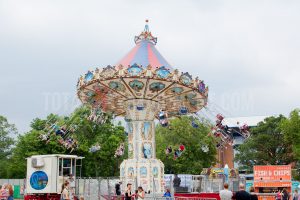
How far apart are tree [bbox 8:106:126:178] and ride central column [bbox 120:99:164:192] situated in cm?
1706

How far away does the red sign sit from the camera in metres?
29.5

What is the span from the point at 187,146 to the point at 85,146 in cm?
1140

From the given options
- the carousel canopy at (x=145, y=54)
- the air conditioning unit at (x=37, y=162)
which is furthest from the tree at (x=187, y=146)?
the air conditioning unit at (x=37, y=162)

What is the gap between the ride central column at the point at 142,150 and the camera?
75.9 feet

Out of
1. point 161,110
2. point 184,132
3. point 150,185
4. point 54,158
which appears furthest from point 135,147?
point 184,132

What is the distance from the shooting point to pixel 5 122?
1882 inches

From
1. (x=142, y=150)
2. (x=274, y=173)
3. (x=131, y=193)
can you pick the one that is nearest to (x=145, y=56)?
(x=142, y=150)

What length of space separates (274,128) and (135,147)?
3111cm

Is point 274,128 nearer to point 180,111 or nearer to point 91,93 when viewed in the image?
point 180,111

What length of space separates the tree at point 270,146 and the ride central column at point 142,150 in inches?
1153

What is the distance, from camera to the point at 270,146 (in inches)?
1986

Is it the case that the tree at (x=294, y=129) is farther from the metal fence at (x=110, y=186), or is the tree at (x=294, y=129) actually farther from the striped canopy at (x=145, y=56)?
the striped canopy at (x=145, y=56)

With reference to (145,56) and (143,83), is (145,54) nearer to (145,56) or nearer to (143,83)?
(145,56)

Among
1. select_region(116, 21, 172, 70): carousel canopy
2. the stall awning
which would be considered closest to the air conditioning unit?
select_region(116, 21, 172, 70): carousel canopy
